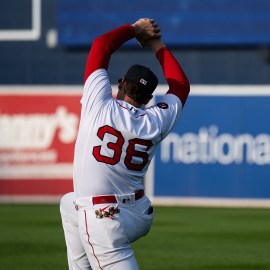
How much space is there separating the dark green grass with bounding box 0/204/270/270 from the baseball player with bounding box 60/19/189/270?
12.1 ft

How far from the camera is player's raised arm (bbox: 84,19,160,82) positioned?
516cm

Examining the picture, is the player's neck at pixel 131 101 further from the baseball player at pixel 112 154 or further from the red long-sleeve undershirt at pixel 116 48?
the red long-sleeve undershirt at pixel 116 48

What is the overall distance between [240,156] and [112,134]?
12.0 m

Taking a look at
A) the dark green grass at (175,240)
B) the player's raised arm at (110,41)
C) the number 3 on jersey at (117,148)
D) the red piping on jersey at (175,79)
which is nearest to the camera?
the number 3 on jersey at (117,148)

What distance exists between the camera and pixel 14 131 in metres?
17.3

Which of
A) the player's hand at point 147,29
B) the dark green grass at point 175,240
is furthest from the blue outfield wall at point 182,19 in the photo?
the player's hand at point 147,29

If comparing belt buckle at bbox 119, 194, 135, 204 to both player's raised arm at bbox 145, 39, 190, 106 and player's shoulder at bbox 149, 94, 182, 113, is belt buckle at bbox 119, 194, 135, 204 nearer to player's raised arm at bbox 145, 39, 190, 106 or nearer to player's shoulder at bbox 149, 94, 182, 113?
player's shoulder at bbox 149, 94, 182, 113

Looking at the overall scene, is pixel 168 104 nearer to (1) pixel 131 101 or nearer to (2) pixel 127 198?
(1) pixel 131 101

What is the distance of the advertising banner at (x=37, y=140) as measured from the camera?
56.1 feet

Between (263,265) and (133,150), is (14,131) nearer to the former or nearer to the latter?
(263,265)

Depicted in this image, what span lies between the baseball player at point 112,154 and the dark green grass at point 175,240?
3.68 m

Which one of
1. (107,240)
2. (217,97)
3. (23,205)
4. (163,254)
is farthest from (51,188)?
(107,240)

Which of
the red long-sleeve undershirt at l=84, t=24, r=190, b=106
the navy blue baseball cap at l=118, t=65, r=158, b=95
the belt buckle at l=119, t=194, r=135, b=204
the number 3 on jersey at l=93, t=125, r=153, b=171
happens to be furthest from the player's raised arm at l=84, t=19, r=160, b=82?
the belt buckle at l=119, t=194, r=135, b=204

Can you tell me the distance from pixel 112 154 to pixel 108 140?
81 mm
